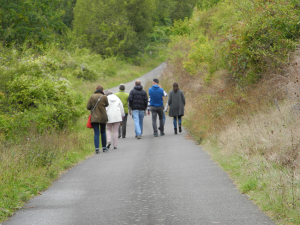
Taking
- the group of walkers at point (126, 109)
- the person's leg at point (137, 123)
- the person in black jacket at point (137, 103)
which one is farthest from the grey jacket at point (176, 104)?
the person's leg at point (137, 123)

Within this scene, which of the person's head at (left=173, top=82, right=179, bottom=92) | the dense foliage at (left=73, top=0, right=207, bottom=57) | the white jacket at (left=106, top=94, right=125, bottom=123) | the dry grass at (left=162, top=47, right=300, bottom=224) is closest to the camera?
the dry grass at (left=162, top=47, right=300, bottom=224)

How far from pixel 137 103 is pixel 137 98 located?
0.19 meters

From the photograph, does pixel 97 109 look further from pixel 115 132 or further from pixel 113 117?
pixel 115 132

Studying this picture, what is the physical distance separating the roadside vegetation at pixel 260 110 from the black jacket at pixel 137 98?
216 cm

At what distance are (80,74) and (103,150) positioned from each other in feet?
73.7

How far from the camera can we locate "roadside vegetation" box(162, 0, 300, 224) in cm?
619

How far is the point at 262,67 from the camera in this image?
13.3 meters

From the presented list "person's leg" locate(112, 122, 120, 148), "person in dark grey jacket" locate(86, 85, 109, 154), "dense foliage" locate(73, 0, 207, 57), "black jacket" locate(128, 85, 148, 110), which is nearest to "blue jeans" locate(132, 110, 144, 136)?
"black jacket" locate(128, 85, 148, 110)

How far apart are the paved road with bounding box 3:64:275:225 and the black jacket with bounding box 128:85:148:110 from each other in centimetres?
468

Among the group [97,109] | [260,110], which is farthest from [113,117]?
[260,110]

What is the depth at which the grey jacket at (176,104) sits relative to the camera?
1577cm

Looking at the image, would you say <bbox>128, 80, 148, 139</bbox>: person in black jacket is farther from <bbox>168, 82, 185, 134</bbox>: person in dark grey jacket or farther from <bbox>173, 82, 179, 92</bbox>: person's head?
<bbox>173, 82, 179, 92</bbox>: person's head

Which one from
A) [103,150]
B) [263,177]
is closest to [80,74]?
[103,150]

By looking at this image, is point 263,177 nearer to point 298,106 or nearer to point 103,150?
point 298,106
